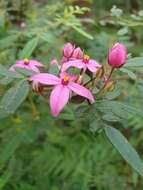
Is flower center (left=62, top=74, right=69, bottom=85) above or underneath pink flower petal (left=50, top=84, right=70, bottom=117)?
above

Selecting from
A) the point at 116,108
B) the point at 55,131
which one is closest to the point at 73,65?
the point at 116,108

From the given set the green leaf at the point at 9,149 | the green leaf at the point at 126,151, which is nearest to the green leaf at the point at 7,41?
the green leaf at the point at 9,149

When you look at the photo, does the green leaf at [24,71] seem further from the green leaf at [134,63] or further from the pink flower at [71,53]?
the green leaf at [134,63]

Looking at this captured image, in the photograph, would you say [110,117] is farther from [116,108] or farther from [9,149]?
[9,149]

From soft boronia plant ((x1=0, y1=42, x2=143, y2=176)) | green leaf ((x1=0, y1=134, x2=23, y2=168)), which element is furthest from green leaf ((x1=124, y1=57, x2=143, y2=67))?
green leaf ((x1=0, y1=134, x2=23, y2=168))

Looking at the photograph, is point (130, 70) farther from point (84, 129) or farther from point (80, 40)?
point (80, 40)

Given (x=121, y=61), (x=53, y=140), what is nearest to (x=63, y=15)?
(x=53, y=140)

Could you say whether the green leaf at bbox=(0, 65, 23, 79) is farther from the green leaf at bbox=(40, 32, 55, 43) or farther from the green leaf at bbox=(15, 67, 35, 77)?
the green leaf at bbox=(40, 32, 55, 43)
